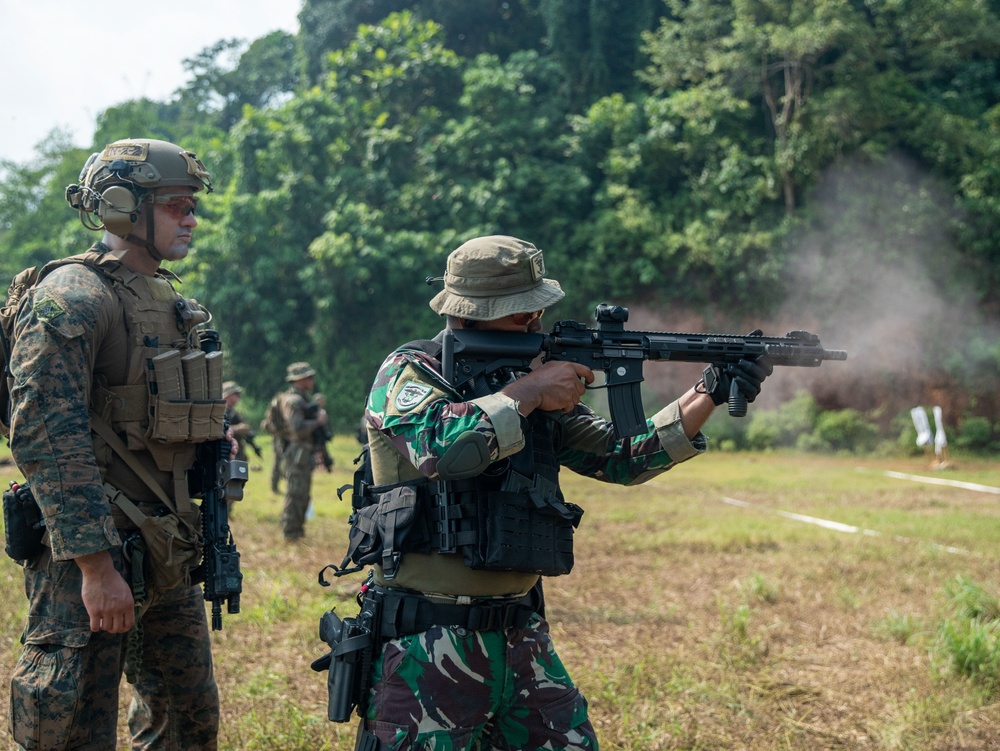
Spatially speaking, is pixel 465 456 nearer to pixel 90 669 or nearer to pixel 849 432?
pixel 90 669

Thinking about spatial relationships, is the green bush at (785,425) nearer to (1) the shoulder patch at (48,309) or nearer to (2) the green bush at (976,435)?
(2) the green bush at (976,435)

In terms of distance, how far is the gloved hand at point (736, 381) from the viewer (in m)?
3.17

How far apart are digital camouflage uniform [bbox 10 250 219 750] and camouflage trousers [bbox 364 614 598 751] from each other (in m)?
0.81

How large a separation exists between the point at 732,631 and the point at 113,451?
3890 millimetres

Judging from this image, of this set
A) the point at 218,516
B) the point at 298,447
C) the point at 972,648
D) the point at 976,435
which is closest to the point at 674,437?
the point at 218,516

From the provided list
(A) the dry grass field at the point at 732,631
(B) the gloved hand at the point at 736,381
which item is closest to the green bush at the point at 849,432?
(A) the dry grass field at the point at 732,631

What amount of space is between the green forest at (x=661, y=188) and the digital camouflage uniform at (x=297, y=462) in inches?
558

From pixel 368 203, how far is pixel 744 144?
32.9 ft

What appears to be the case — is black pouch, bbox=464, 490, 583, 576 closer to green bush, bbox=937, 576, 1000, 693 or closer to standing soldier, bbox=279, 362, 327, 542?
green bush, bbox=937, 576, 1000, 693

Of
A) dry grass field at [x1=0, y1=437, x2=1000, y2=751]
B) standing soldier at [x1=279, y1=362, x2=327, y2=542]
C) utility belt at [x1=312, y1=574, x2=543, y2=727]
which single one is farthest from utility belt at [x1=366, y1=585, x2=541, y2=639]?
standing soldier at [x1=279, y1=362, x2=327, y2=542]

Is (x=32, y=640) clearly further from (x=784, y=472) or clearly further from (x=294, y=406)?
(x=784, y=472)

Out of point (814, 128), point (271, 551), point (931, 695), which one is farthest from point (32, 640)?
point (814, 128)

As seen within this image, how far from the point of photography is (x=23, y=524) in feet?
9.39

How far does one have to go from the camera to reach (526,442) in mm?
2893
